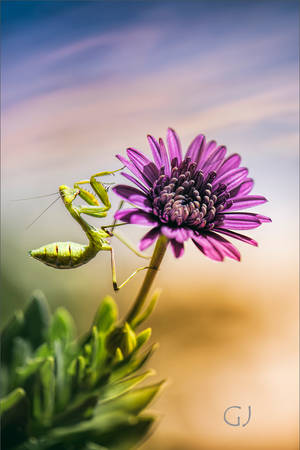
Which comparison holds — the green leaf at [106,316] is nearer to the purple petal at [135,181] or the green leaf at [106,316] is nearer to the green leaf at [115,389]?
the green leaf at [115,389]

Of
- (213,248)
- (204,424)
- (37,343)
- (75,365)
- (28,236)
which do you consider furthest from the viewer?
(28,236)

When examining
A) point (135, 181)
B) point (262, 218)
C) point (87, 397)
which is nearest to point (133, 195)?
point (135, 181)

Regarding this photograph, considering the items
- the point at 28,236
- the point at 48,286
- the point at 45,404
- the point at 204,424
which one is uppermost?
the point at 28,236

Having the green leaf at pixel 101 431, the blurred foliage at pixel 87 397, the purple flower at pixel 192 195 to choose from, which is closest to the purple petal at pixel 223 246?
the purple flower at pixel 192 195

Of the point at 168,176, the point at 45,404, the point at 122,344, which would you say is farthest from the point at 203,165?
the point at 45,404

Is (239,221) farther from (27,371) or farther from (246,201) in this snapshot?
(27,371)

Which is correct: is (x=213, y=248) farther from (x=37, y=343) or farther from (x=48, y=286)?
(x=48, y=286)
